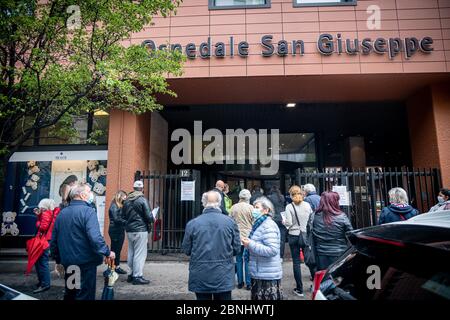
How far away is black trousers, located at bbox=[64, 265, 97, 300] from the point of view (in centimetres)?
373

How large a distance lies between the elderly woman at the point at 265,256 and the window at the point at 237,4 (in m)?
7.12

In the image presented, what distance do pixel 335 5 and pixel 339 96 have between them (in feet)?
9.22

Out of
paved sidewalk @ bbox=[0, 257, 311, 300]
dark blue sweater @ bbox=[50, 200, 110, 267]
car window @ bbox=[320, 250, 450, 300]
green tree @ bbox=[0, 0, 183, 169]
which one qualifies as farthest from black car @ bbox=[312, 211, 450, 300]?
green tree @ bbox=[0, 0, 183, 169]

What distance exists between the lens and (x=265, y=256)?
3.65m

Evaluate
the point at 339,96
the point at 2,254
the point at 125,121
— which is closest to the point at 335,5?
the point at 339,96

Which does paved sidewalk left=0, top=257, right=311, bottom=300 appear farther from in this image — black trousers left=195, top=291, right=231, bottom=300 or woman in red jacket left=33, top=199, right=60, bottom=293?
black trousers left=195, top=291, right=231, bottom=300

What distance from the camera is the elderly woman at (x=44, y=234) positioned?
5.82 metres

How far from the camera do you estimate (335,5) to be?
28.1 feet

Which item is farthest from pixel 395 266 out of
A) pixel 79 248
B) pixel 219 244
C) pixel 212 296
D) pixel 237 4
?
pixel 237 4

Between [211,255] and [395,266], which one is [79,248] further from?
[395,266]

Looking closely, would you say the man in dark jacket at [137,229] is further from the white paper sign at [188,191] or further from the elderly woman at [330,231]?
the elderly woman at [330,231]

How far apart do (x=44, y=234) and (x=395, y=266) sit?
21.0 feet

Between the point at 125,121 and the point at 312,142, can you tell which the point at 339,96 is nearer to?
the point at 312,142

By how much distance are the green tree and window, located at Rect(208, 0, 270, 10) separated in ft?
10.5
